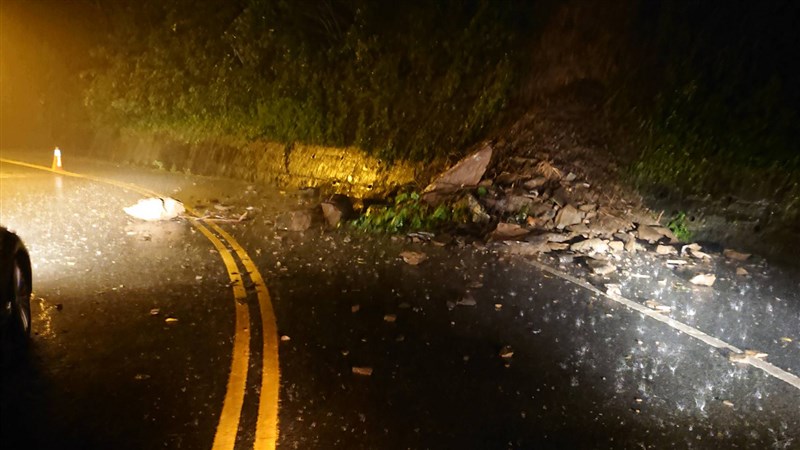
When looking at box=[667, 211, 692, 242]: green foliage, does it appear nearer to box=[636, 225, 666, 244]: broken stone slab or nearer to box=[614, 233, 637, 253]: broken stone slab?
box=[636, 225, 666, 244]: broken stone slab

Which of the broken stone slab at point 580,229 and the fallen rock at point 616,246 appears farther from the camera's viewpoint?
the broken stone slab at point 580,229

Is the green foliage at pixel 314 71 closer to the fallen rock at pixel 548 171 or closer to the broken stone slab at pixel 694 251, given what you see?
the fallen rock at pixel 548 171

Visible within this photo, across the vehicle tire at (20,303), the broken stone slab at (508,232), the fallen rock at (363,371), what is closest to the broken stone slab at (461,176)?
the broken stone slab at (508,232)

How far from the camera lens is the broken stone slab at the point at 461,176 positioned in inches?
445

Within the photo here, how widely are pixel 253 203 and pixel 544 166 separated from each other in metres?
6.67

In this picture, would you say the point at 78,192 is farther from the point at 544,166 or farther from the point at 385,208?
the point at 544,166

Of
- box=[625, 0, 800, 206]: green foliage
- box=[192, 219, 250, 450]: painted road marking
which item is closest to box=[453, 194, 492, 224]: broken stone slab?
box=[625, 0, 800, 206]: green foliage

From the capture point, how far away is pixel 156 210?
11.9 metres

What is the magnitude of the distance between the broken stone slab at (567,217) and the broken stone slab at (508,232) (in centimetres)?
56

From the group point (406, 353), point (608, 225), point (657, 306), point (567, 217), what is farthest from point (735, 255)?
point (406, 353)

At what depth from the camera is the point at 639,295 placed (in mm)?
7402

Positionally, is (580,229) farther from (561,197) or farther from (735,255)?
(735,255)

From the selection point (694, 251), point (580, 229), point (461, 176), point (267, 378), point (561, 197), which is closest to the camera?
point (267, 378)

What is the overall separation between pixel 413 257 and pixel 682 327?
3.80 m
